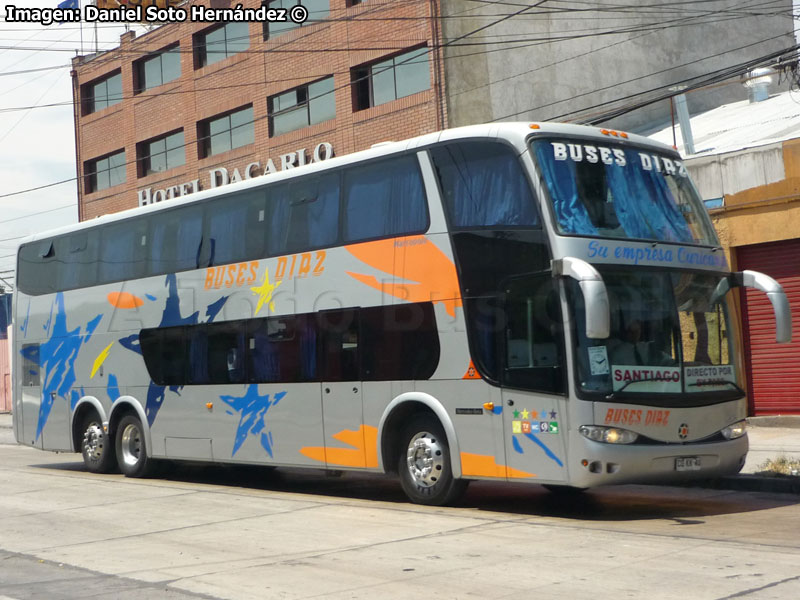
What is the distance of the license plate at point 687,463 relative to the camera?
11133 millimetres

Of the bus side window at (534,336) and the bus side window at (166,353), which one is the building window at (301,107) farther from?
the bus side window at (534,336)

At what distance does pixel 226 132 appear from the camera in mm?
34438

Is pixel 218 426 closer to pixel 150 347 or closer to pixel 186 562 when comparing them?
pixel 150 347

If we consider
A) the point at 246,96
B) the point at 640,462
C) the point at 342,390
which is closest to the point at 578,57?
the point at 246,96

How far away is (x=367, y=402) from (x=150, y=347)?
506cm

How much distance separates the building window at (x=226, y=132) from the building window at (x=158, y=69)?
254cm

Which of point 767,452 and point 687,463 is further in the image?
point 767,452

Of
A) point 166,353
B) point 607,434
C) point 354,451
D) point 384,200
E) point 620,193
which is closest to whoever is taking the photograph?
point 607,434

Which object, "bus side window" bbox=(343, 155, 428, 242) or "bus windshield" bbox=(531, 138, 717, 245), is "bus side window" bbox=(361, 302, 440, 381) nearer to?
"bus side window" bbox=(343, 155, 428, 242)

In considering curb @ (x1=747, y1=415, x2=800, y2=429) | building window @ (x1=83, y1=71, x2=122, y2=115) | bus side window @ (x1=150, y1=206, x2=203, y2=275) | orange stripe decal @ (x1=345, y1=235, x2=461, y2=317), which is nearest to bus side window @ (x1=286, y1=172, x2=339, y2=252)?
orange stripe decal @ (x1=345, y1=235, x2=461, y2=317)

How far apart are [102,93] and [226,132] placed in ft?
28.6

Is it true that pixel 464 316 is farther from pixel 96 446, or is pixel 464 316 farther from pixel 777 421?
pixel 777 421

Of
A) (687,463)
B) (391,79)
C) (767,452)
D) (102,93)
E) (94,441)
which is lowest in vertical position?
(767,452)

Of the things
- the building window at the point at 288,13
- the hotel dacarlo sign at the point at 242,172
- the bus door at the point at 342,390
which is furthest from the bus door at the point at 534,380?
the building window at the point at 288,13
